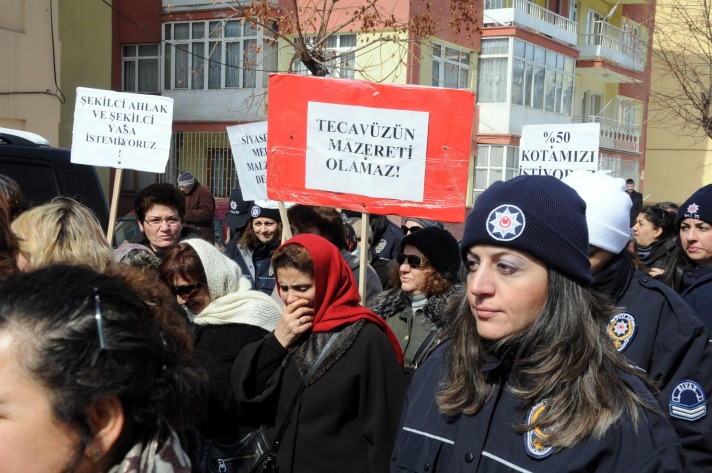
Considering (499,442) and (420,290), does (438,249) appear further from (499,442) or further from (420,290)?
(499,442)

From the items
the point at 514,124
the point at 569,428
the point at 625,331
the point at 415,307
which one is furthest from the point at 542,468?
the point at 514,124

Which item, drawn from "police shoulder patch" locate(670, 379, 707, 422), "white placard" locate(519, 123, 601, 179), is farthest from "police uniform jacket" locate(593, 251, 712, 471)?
"white placard" locate(519, 123, 601, 179)

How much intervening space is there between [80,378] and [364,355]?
205 centimetres

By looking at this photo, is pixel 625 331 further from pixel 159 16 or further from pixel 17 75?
pixel 159 16

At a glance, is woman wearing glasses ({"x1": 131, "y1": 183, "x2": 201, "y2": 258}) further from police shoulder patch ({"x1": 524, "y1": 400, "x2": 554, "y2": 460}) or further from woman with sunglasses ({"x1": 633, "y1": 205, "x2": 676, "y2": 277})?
woman with sunglasses ({"x1": 633, "y1": 205, "x2": 676, "y2": 277})

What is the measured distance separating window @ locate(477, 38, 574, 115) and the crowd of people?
25.7 m

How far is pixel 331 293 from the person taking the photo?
3.78 metres

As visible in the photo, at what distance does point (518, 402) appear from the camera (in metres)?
2.25

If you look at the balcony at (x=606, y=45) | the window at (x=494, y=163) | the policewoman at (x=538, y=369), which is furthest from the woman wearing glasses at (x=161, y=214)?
the balcony at (x=606, y=45)

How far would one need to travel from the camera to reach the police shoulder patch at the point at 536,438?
2137mm

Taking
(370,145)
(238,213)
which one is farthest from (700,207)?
(238,213)

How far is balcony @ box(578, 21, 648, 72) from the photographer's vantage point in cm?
3509

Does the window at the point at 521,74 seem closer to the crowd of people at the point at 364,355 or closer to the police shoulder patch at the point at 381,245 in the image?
the police shoulder patch at the point at 381,245

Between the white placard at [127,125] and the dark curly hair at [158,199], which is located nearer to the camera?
the dark curly hair at [158,199]
